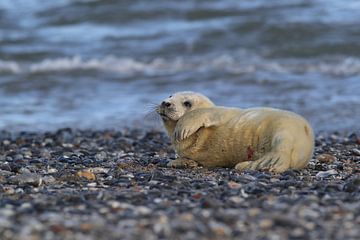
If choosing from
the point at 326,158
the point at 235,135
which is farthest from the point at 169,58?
the point at 235,135

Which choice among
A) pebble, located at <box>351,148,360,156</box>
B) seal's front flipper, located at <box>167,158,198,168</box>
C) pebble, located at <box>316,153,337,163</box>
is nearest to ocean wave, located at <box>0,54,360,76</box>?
pebble, located at <box>351,148,360,156</box>

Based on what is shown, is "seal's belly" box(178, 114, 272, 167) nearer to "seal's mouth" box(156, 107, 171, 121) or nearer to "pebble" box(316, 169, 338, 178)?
"seal's mouth" box(156, 107, 171, 121)

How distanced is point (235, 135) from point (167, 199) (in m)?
1.50

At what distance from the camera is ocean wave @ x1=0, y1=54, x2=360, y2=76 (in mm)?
12938

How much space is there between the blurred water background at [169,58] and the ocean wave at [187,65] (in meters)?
0.02

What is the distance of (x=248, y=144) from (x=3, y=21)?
48.4 ft

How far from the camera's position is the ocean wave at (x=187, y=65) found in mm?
12938

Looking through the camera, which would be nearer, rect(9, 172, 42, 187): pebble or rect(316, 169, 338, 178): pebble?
rect(9, 172, 42, 187): pebble

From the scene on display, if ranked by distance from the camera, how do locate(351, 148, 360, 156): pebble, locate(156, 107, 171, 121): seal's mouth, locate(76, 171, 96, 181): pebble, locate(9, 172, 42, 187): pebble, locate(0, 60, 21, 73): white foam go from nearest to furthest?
locate(9, 172, 42, 187): pebble → locate(76, 171, 96, 181): pebble → locate(156, 107, 171, 121): seal's mouth → locate(351, 148, 360, 156): pebble → locate(0, 60, 21, 73): white foam

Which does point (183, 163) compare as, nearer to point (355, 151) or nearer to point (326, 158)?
point (326, 158)

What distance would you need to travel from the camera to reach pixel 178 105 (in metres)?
6.00

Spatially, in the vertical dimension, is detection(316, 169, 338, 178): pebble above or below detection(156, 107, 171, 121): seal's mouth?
below

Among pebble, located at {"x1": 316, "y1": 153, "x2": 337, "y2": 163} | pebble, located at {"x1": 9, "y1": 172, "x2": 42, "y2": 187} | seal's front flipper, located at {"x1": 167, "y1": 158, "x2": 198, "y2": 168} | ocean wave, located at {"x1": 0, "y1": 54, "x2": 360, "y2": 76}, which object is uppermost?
pebble, located at {"x1": 9, "y1": 172, "x2": 42, "y2": 187}

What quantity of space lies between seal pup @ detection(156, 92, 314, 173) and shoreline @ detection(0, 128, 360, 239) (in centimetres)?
12
